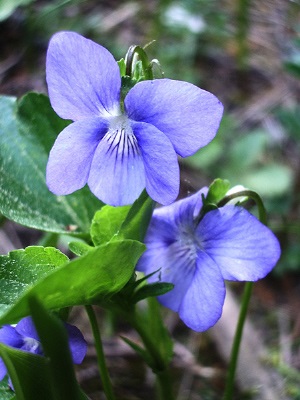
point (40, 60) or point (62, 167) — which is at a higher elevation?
point (62, 167)

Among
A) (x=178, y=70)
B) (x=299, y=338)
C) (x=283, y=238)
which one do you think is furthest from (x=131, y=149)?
(x=178, y=70)

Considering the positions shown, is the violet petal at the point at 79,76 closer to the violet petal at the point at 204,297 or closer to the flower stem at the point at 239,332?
the violet petal at the point at 204,297

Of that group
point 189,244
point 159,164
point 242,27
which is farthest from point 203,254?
point 242,27

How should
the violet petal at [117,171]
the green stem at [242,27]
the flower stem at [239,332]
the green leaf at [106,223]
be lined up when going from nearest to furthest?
1. the violet petal at [117,171]
2. the green leaf at [106,223]
3. the flower stem at [239,332]
4. the green stem at [242,27]

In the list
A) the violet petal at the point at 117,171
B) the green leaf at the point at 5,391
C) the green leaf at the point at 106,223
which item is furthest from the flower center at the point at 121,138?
the green leaf at the point at 5,391

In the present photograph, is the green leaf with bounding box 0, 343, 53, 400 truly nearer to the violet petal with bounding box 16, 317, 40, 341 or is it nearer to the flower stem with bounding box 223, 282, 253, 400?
the violet petal with bounding box 16, 317, 40, 341

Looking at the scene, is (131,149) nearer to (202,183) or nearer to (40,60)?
(202,183)

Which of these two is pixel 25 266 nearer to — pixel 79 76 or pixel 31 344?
pixel 31 344

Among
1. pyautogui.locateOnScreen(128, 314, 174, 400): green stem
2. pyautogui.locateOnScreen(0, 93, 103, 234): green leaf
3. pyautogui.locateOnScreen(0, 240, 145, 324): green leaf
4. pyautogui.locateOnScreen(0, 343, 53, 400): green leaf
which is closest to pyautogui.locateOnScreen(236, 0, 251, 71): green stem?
pyautogui.locateOnScreen(0, 93, 103, 234): green leaf
